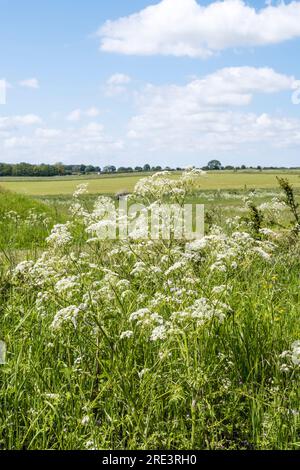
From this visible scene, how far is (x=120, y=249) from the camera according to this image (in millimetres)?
6441

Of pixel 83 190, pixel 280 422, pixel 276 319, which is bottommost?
pixel 280 422

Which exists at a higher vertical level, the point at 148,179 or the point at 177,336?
the point at 148,179

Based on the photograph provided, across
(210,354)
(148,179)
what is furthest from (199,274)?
(210,354)

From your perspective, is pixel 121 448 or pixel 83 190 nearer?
pixel 121 448

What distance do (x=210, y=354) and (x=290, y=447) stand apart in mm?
1143

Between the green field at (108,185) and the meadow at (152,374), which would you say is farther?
the green field at (108,185)

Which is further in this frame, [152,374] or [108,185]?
[108,185]

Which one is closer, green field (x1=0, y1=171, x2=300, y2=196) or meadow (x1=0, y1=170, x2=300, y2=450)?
meadow (x1=0, y1=170, x2=300, y2=450)

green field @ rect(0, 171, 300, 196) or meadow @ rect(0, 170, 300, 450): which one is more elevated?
green field @ rect(0, 171, 300, 196)

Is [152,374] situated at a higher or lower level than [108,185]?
lower

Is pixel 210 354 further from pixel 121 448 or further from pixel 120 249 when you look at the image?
pixel 120 249

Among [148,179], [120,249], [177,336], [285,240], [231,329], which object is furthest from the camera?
[285,240]

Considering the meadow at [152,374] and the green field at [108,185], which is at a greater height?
the green field at [108,185]
